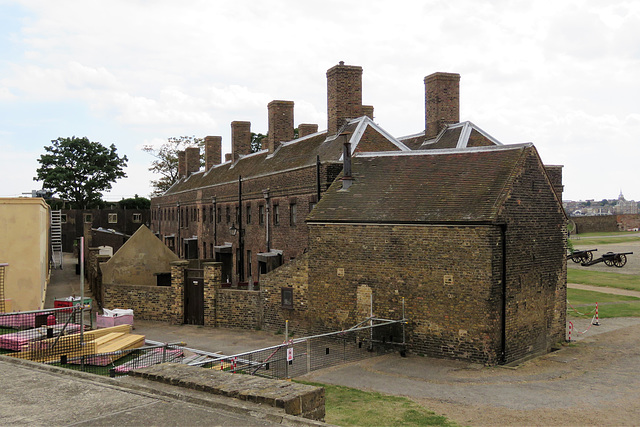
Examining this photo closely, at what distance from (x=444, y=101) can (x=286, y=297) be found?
1579 cm

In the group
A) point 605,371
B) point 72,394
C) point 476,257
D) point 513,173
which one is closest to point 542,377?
point 605,371

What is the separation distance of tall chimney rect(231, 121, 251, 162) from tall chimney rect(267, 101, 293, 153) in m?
8.21

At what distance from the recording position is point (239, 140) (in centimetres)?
4319

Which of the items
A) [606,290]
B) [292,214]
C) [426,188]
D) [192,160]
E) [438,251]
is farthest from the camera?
[192,160]

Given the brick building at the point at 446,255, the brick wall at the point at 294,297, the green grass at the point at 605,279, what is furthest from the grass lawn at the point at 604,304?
the brick wall at the point at 294,297

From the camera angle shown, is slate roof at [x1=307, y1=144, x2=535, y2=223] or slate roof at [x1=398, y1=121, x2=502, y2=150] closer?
slate roof at [x1=307, y1=144, x2=535, y2=223]

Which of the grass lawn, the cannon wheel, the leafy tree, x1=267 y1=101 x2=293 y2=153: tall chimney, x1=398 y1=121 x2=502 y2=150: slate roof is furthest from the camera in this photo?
the leafy tree

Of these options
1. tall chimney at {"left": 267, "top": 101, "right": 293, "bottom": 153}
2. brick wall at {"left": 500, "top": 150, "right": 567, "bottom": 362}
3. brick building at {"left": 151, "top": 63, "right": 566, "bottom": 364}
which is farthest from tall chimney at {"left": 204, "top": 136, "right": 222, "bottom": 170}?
brick wall at {"left": 500, "top": 150, "right": 567, "bottom": 362}

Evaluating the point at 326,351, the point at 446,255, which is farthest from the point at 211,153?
the point at 446,255

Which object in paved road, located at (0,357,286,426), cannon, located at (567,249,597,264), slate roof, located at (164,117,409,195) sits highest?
slate roof, located at (164,117,409,195)

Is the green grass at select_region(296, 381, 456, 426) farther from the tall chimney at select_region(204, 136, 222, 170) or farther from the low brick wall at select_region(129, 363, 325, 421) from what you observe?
the tall chimney at select_region(204, 136, 222, 170)

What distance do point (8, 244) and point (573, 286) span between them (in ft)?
99.2

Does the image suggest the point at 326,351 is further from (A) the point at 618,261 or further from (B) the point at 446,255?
(A) the point at 618,261

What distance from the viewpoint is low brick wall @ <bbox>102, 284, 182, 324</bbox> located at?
22.1 m
